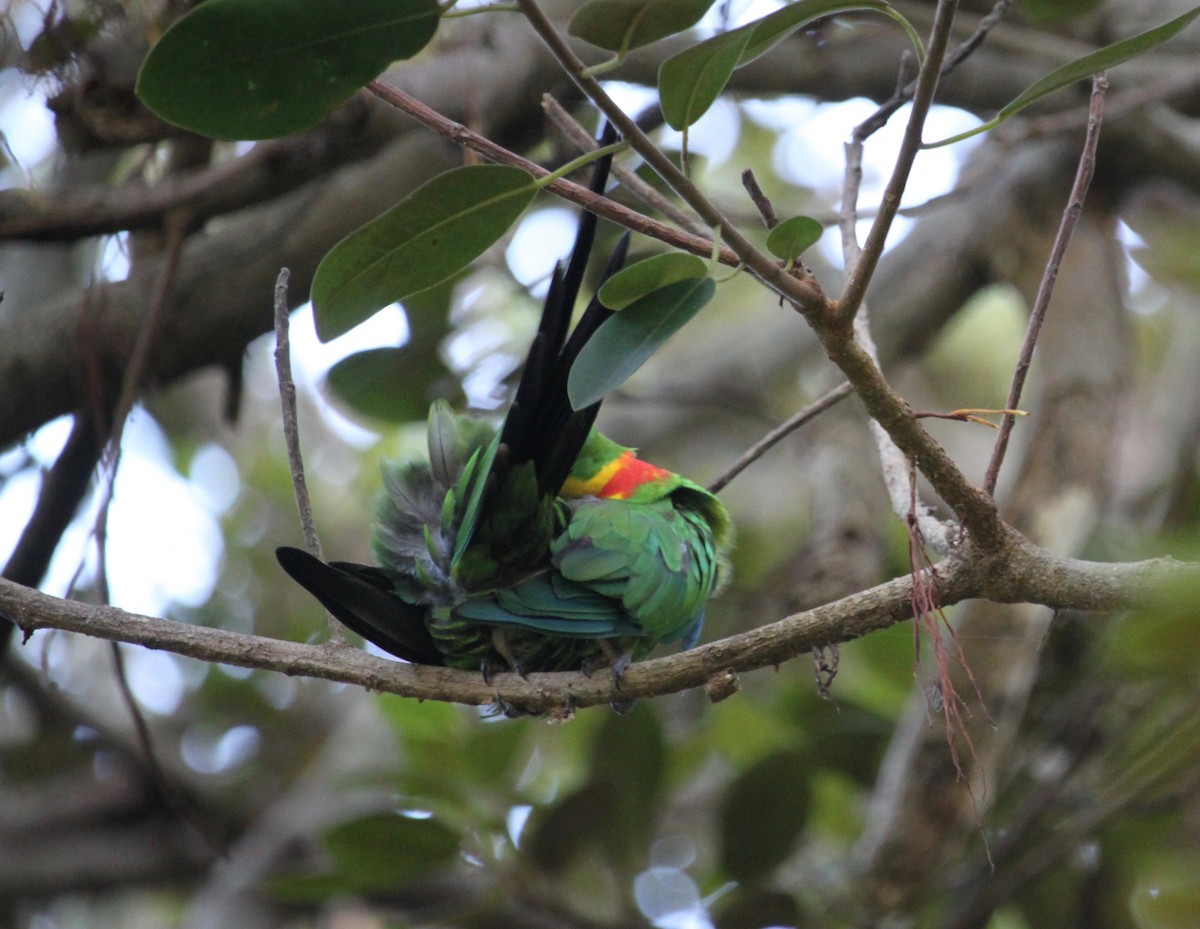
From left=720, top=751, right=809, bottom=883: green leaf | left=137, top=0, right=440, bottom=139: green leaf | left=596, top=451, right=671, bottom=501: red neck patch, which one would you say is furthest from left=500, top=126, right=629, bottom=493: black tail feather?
left=720, top=751, right=809, bottom=883: green leaf

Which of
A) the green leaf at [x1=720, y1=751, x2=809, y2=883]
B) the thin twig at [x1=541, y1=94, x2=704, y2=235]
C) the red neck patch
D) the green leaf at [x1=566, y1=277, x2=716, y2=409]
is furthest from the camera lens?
the green leaf at [x1=720, y1=751, x2=809, y2=883]

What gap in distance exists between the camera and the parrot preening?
198 cm

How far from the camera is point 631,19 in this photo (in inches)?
52.7

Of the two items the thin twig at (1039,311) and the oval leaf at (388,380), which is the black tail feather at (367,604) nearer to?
the thin twig at (1039,311)

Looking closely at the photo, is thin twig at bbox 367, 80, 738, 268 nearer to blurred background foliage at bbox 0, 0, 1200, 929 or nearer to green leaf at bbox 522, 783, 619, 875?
blurred background foliage at bbox 0, 0, 1200, 929

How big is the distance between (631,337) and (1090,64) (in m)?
0.65

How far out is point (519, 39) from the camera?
3.24 m

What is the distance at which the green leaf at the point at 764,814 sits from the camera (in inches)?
121

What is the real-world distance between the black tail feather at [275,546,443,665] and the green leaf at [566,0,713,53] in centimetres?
94

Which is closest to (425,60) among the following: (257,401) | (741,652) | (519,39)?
(519,39)

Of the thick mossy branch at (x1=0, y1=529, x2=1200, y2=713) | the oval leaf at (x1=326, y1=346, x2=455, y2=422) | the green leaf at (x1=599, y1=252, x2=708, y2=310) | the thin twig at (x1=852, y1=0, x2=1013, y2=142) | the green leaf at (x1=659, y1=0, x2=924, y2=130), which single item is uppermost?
the oval leaf at (x1=326, y1=346, x2=455, y2=422)

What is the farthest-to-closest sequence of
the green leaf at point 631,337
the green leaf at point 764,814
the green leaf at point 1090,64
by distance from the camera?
the green leaf at point 764,814, the green leaf at point 631,337, the green leaf at point 1090,64

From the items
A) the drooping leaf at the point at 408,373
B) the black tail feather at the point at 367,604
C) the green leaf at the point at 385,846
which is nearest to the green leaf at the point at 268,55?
the black tail feather at the point at 367,604

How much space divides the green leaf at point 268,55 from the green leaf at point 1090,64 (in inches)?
24.7
